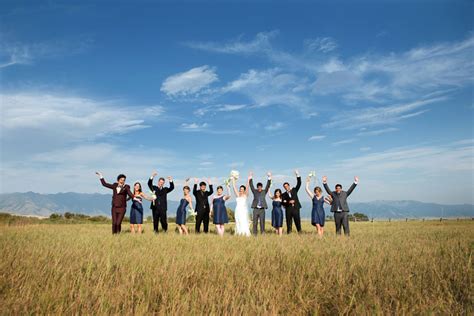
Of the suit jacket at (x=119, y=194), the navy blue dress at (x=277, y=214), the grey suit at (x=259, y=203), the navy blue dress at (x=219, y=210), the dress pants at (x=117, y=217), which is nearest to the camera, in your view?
the suit jacket at (x=119, y=194)

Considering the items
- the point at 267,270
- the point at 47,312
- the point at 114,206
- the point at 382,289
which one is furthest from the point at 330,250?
the point at 114,206

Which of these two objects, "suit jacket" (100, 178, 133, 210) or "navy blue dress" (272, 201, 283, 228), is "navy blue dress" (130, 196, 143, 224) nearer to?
"suit jacket" (100, 178, 133, 210)

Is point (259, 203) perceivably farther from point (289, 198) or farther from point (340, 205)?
point (340, 205)

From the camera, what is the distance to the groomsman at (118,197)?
587 inches

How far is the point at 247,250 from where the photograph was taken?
9.29m

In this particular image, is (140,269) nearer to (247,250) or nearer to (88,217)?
(247,250)

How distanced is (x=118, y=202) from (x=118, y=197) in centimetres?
22

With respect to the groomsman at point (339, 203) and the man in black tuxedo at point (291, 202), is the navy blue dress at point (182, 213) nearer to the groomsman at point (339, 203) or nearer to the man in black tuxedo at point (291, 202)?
the man in black tuxedo at point (291, 202)

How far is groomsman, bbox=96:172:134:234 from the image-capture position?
14.9 m

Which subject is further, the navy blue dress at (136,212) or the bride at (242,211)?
the navy blue dress at (136,212)

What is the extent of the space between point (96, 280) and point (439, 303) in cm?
514

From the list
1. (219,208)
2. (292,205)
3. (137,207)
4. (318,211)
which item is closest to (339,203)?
(318,211)

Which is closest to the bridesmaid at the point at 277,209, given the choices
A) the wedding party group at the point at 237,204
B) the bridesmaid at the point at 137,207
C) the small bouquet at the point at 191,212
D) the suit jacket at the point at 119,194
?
the wedding party group at the point at 237,204

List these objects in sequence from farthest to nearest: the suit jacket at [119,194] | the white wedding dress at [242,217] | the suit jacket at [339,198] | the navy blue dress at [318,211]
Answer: the navy blue dress at [318,211], the white wedding dress at [242,217], the suit jacket at [339,198], the suit jacket at [119,194]
